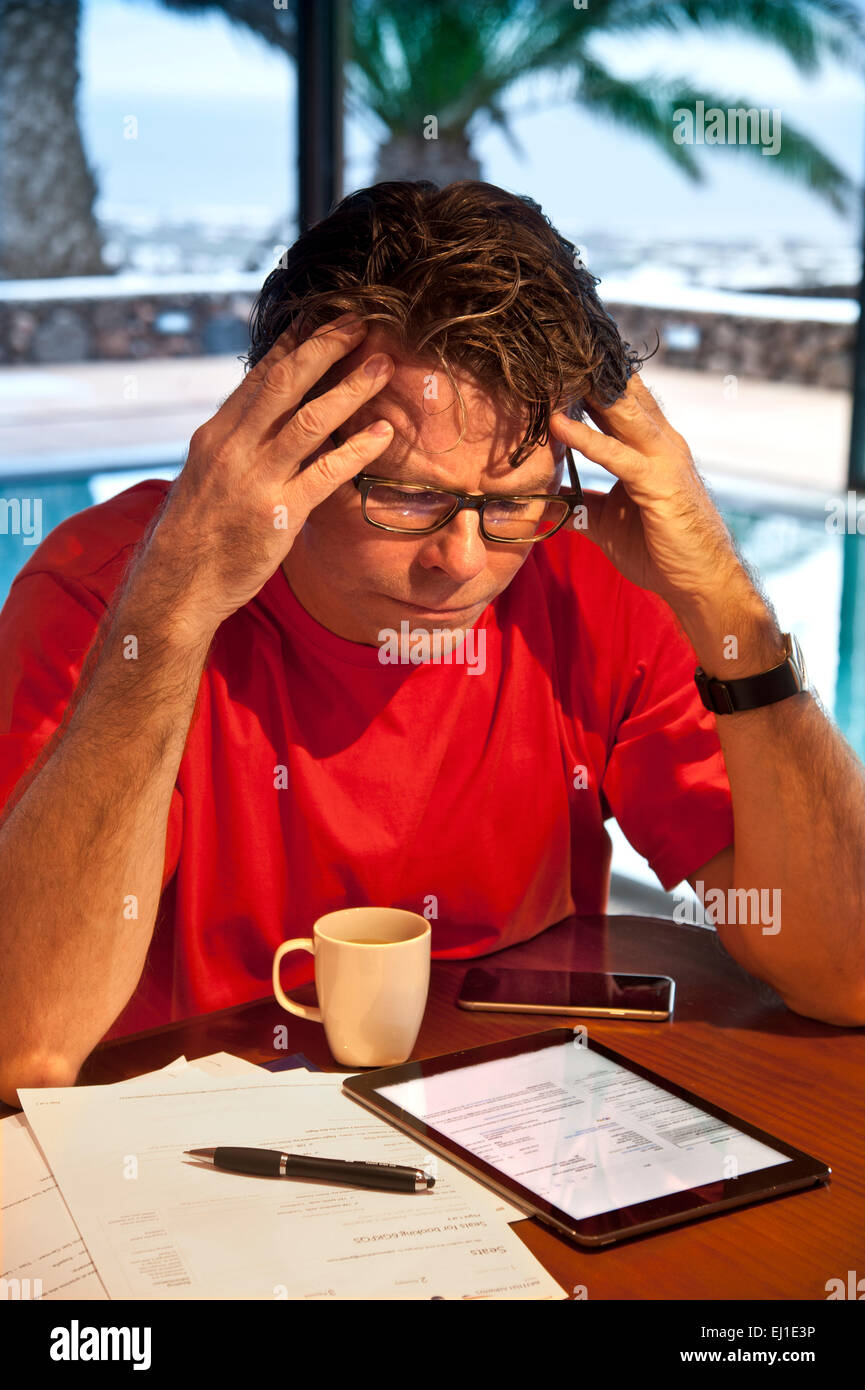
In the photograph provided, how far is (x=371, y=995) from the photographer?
1054 mm

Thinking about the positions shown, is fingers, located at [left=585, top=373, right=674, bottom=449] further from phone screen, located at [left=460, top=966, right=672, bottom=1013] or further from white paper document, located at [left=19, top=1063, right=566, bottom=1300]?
white paper document, located at [left=19, top=1063, right=566, bottom=1300]

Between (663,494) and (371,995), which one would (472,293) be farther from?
(371,995)

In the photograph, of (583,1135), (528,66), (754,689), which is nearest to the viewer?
(583,1135)

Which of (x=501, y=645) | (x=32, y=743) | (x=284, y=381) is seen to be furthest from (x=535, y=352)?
(x=32, y=743)

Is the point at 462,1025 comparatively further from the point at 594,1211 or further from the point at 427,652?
the point at 427,652

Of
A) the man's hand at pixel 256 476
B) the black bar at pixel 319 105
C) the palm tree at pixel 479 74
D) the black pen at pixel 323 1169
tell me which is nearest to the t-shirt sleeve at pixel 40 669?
the man's hand at pixel 256 476

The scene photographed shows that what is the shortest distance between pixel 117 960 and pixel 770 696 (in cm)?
63

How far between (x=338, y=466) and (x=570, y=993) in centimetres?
48

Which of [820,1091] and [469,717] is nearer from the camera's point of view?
[820,1091]

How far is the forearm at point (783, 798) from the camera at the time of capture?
132 cm

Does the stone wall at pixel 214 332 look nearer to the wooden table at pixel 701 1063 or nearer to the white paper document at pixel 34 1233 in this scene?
the wooden table at pixel 701 1063

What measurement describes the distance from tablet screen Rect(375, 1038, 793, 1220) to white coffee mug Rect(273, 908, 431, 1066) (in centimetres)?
4

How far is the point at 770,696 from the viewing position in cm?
132

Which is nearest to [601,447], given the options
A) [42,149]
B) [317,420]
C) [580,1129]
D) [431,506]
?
[431,506]
